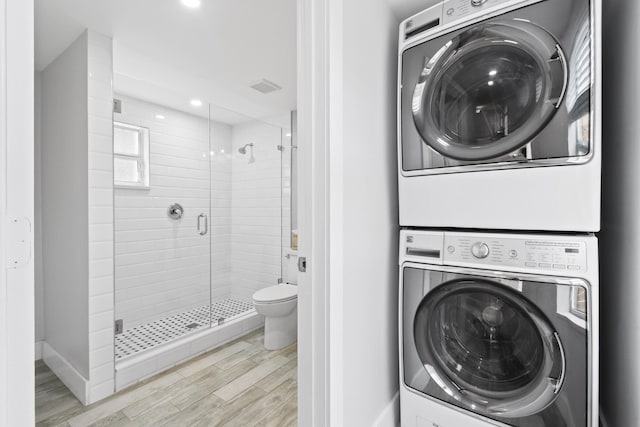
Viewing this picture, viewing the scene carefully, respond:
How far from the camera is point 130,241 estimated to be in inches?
114

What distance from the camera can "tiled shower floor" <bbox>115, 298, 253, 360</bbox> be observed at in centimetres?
245

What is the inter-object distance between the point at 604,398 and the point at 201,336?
260 centimetres

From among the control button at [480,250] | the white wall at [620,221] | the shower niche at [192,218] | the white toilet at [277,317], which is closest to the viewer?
the white wall at [620,221]

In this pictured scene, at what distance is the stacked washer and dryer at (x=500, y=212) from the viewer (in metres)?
1.07

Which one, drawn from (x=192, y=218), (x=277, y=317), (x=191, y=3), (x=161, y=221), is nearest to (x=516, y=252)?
(x=277, y=317)

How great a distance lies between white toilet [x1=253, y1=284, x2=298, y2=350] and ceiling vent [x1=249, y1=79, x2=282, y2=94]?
1.96 m

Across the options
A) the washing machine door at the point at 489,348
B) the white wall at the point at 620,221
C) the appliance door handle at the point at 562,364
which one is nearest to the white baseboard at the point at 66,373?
the washing machine door at the point at 489,348

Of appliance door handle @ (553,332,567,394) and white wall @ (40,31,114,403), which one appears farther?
white wall @ (40,31,114,403)

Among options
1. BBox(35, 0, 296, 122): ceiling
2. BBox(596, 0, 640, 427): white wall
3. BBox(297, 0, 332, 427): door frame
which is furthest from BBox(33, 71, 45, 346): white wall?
BBox(596, 0, 640, 427): white wall

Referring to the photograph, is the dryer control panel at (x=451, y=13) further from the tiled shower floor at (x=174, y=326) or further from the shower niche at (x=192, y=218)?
the tiled shower floor at (x=174, y=326)
